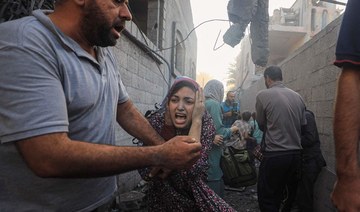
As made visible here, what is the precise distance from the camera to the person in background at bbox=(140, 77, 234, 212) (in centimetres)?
186

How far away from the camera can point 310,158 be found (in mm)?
3844

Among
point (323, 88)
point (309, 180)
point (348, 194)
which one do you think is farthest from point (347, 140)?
point (323, 88)

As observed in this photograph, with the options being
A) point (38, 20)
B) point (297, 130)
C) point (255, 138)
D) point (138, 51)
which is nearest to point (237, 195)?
point (255, 138)

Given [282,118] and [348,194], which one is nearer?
[348,194]

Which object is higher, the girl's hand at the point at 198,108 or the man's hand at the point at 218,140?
the girl's hand at the point at 198,108

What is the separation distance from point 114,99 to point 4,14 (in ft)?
2.66

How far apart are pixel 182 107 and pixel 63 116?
1322 mm

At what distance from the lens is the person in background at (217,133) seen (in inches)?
124

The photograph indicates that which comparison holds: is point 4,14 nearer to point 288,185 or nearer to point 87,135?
point 87,135

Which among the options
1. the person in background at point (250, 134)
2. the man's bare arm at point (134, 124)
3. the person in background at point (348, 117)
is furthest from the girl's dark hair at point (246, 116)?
the person in background at point (348, 117)

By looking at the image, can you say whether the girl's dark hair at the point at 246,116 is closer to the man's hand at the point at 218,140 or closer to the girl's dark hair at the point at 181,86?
the man's hand at the point at 218,140

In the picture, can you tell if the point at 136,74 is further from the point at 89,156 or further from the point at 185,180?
the point at 89,156

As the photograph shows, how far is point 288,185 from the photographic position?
3963mm

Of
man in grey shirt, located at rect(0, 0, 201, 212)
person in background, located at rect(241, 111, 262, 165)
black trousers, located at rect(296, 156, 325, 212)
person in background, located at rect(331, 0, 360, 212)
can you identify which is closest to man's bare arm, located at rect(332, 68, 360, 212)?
person in background, located at rect(331, 0, 360, 212)
